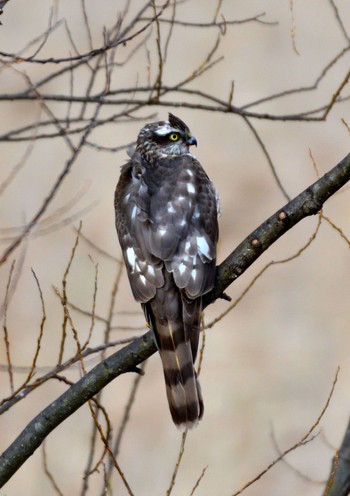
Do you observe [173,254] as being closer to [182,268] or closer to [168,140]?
[182,268]

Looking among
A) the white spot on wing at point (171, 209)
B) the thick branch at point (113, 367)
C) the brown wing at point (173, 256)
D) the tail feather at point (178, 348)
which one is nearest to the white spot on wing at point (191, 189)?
the brown wing at point (173, 256)

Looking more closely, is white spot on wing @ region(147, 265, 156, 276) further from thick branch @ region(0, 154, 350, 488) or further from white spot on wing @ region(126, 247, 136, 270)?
thick branch @ region(0, 154, 350, 488)

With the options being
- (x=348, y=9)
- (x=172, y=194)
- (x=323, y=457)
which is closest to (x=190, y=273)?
(x=172, y=194)

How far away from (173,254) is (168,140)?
4.06ft

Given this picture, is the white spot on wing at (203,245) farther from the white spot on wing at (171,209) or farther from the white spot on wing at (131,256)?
the white spot on wing at (131,256)

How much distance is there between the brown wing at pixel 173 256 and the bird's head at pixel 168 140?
0.49m

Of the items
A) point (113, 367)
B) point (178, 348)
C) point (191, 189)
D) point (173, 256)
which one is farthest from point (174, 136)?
point (113, 367)

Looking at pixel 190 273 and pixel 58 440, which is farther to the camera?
pixel 58 440

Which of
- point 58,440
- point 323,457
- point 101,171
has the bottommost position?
point 323,457

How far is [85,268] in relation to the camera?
11.8 m

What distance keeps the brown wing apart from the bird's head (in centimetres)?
49

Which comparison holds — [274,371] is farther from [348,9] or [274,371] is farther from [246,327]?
[348,9]

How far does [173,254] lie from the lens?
484 cm

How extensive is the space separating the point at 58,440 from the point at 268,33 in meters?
6.15
